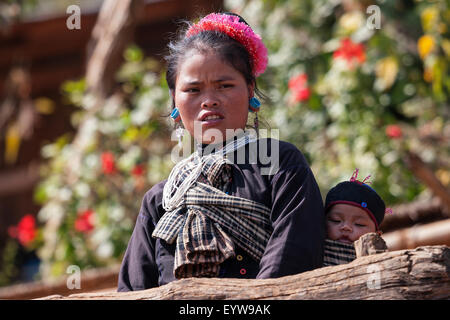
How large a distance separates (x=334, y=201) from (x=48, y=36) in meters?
5.85

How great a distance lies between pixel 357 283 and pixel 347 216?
50 cm

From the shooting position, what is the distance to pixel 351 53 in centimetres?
483

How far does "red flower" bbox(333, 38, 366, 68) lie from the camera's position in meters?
4.84

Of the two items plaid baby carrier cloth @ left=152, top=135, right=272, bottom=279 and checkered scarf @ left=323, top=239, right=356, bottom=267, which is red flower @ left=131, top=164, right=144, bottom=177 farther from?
checkered scarf @ left=323, top=239, right=356, bottom=267

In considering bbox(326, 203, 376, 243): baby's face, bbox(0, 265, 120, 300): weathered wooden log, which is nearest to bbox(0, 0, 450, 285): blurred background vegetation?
bbox(0, 265, 120, 300): weathered wooden log

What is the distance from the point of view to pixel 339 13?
544cm

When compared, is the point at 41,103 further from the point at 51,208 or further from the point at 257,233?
the point at 257,233

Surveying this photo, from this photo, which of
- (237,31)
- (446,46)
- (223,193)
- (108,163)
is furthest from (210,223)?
(108,163)

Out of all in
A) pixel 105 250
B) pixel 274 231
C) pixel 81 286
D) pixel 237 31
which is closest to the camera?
pixel 274 231

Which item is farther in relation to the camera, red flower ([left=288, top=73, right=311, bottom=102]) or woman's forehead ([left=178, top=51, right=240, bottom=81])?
red flower ([left=288, top=73, right=311, bottom=102])

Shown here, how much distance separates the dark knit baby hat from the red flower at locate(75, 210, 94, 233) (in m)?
3.36

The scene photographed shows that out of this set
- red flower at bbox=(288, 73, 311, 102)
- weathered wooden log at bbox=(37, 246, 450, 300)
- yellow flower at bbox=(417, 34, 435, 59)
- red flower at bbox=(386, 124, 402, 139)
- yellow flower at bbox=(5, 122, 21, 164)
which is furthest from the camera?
yellow flower at bbox=(5, 122, 21, 164)

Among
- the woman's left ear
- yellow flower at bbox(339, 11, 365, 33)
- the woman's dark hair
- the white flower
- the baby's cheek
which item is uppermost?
yellow flower at bbox(339, 11, 365, 33)

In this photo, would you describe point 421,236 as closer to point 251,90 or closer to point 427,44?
point 427,44
